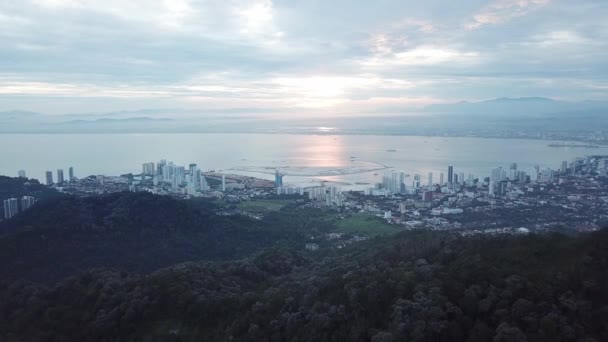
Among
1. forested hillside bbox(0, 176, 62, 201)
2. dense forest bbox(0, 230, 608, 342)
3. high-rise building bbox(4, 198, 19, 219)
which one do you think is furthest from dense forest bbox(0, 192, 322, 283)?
forested hillside bbox(0, 176, 62, 201)

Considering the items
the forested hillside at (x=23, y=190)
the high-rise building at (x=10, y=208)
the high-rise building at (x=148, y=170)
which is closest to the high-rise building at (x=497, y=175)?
the high-rise building at (x=148, y=170)

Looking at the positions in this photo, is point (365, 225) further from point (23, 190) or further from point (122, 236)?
point (23, 190)

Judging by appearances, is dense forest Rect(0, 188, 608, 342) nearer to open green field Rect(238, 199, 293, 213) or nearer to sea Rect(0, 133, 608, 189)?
open green field Rect(238, 199, 293, 213)

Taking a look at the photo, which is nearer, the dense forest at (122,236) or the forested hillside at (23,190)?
the dense forest at (122,236)

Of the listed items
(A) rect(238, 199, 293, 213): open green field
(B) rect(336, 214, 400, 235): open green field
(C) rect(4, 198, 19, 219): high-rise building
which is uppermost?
(C) rect(4, 198, 19, 219): high-rise building

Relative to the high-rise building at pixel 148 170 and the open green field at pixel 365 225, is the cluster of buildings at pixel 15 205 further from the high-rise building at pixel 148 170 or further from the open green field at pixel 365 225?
the high-rise building at pixel 148 170

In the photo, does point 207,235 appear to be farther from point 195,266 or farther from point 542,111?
point 542,111

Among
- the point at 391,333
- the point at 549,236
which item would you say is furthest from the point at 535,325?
the point at 549,236
